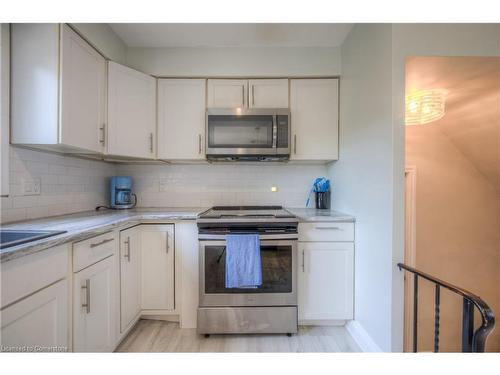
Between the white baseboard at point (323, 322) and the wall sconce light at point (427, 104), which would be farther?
the white baseboard at point (323, 322)

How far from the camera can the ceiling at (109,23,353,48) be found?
1.82 meters

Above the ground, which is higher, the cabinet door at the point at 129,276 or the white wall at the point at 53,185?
the white wall at the point at 53,185

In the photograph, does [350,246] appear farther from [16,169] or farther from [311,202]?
[16,169]

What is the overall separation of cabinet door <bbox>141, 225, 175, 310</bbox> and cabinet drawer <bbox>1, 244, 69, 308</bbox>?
2.38 feet

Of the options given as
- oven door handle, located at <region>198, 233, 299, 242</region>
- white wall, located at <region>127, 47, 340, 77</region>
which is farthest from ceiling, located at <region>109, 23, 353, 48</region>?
oven door handle, located at <region>198, 233, 299, 242</region>

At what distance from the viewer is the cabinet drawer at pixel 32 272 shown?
0.77 meters

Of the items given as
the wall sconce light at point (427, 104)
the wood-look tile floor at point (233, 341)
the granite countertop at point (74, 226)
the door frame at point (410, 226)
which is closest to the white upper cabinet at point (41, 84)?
the granite countertop at point (74, 226)

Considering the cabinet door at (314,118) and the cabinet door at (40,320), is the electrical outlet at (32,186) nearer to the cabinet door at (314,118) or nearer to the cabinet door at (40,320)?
the cabinet door at (40,320)

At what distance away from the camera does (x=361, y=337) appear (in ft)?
5.24

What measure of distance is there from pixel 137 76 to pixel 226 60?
2.66 ft

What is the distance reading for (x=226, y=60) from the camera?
6.79ft

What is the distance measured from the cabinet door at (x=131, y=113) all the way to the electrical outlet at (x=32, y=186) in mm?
483

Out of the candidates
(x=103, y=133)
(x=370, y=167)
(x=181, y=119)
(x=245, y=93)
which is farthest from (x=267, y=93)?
(x=103, y=133)

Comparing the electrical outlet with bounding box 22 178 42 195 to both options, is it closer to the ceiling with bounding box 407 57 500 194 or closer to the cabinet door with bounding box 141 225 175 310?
the cabinet door with bounding box 141 225 175 310
